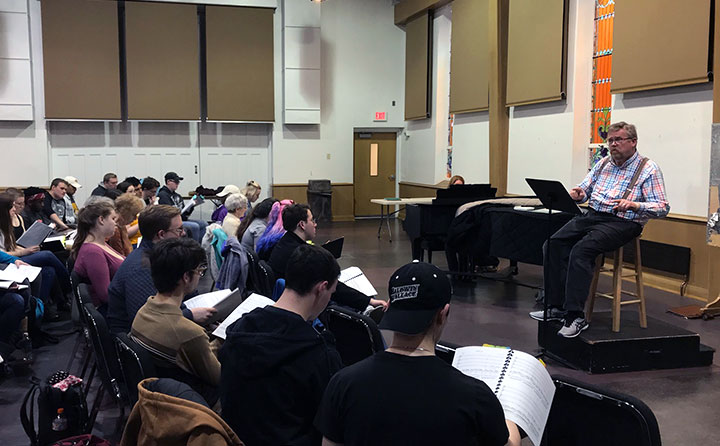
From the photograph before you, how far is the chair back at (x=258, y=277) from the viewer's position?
411 cm

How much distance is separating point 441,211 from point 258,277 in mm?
3061

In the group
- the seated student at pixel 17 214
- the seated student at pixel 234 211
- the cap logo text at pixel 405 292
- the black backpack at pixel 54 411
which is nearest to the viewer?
the cap logo text at pixel 405 292

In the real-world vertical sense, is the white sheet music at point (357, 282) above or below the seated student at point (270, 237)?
below

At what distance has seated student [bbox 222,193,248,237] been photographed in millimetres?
5916

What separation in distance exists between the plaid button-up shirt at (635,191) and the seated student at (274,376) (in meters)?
3.06

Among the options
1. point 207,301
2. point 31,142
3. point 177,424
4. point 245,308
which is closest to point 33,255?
point 207,301

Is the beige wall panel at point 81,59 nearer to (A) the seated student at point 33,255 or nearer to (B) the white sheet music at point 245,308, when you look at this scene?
(A) the seated student at point 33,255

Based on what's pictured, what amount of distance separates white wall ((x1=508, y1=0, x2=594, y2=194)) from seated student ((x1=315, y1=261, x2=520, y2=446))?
7.61 meters

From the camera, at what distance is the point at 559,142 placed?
896cm

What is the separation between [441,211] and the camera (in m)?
7.05

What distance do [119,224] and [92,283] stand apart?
3.48ft

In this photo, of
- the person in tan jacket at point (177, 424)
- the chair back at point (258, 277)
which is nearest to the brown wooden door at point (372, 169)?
the chair back at point (258, 277)

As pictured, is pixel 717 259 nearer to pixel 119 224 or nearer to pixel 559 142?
pixel 559 142

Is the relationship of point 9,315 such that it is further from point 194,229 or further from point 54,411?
point 194,229
